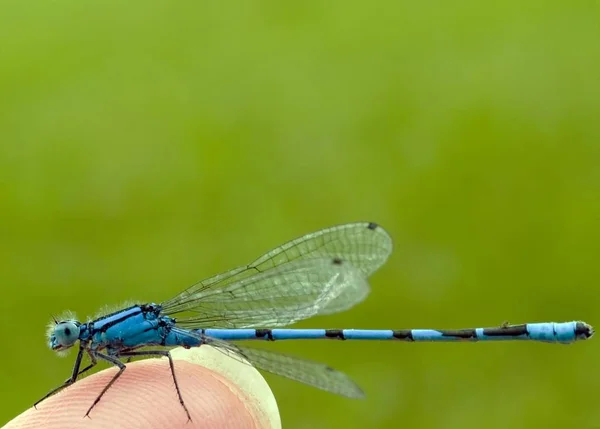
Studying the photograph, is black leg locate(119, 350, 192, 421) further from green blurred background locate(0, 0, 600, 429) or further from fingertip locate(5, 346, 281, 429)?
green blurred background locate(0, 0, 600, 429)

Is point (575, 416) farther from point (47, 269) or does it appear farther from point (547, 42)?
point (47, 269)

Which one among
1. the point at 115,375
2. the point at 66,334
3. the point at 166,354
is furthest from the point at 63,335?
the point at 166,354

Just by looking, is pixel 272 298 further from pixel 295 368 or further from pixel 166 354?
pixel 166 354

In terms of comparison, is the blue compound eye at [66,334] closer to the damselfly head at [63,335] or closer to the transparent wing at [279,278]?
the damselfly head at [63,335]

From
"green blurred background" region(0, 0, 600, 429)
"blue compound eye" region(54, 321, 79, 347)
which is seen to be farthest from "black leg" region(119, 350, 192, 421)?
"green blurred background" region(0, 0, 600, 429)

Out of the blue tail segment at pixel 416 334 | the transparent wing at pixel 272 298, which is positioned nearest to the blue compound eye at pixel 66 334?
the transparent wing at pixel 272 298

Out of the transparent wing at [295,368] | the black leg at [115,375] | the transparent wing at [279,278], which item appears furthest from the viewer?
the transparent wing at [279,278]
